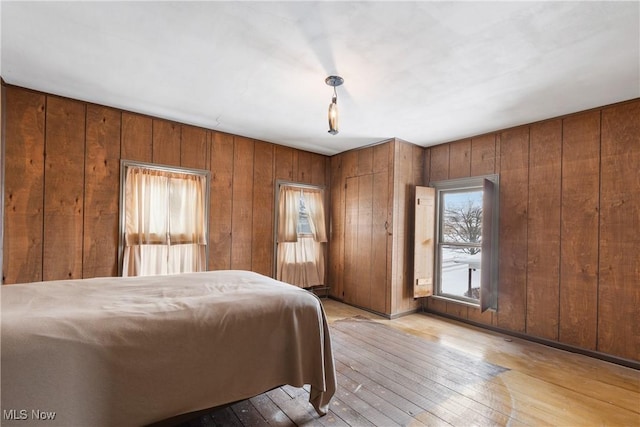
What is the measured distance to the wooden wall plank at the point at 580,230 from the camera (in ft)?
9.91

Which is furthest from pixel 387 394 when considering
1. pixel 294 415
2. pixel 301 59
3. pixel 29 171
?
pixel 29 171

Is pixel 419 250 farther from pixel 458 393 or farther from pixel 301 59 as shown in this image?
pixel 301 59

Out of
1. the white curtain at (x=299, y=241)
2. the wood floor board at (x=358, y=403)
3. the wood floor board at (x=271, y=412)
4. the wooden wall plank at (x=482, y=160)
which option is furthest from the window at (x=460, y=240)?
the wood floor board at (x=271, y=412)

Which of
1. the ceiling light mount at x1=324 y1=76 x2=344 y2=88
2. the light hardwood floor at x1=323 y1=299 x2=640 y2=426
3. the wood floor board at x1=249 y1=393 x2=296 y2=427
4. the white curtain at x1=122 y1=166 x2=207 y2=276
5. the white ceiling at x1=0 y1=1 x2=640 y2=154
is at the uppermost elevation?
the white ceiling at x1=0 y1=1 x2=640 y2=154

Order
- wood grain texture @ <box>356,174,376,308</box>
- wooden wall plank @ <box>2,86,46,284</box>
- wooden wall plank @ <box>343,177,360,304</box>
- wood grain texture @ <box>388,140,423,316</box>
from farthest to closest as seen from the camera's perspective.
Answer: wooden wall plank @ <box>343,177,360,304</box> → wood grain texture @ <box>356,174,376,308</box> → wood grain texture @ <box>388,140,423,316</box> → wooden wall plank @ <box>2,86,46,284</box>

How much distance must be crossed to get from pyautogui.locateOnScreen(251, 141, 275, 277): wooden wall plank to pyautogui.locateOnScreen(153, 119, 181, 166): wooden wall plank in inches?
41.5

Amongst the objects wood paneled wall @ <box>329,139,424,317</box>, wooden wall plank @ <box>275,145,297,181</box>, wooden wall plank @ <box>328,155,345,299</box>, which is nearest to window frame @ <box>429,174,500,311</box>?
wood paneled wall @ <box>329,139,424,317</box>

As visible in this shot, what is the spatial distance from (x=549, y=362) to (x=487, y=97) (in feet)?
8.50

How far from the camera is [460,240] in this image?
4176 millimetres

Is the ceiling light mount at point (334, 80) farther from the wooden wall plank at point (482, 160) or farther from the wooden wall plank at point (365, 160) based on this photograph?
the wooden wall plank at point (482, 160)

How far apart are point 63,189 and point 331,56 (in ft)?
Answer: 9.54

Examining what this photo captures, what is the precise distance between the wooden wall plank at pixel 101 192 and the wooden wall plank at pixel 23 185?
357 mm

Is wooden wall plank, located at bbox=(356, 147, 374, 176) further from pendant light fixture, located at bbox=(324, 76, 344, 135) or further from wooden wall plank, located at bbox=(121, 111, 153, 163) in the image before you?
wooden wall plank, located at bbox=(121, 111, 153, 163)

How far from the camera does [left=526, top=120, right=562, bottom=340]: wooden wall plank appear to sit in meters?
3.27
